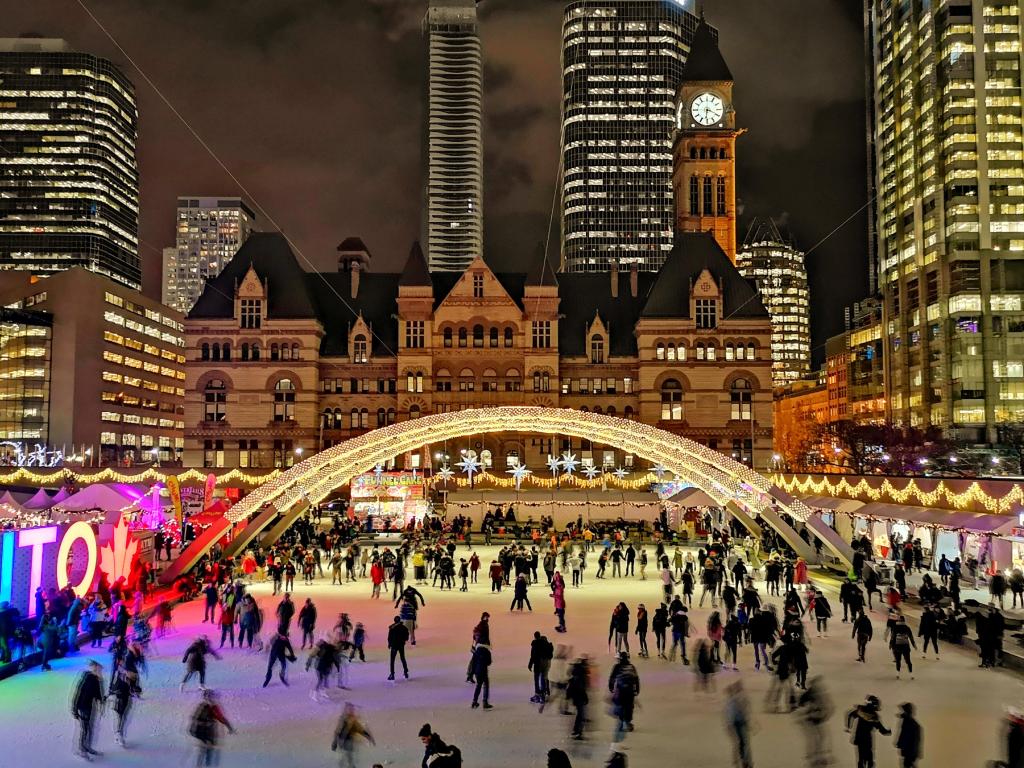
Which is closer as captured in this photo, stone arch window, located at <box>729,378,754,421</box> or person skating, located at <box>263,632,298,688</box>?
person skating, located at <box>263,632,298,688</box>

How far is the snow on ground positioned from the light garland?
9.91 meters

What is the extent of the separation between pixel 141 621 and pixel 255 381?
55.0m

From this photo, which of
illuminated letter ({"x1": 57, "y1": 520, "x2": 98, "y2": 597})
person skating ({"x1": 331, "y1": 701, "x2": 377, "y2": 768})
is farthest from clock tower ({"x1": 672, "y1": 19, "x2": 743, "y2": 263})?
person skating ({"x1": 331, "y1": 701, "x2": 377, "y2": 768})

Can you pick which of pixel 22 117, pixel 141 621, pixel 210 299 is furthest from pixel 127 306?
pixel 141 621

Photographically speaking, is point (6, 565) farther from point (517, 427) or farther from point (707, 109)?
point (707, 109)

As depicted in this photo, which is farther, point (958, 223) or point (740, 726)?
point (958, 223)

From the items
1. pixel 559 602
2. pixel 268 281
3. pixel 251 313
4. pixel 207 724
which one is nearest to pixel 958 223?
pixel 268 281

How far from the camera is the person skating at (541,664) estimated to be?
16516 millimetres

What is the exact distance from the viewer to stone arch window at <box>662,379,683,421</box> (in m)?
76.6

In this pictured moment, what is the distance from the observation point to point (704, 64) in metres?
103

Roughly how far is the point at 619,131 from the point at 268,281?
399ft

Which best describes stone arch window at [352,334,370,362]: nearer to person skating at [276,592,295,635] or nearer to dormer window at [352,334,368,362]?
dormer window at [352,334,368,362]

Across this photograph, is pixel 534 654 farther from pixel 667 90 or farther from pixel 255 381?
pixel 667 90

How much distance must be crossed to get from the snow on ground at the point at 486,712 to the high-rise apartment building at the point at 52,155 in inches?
6626
